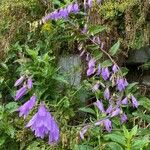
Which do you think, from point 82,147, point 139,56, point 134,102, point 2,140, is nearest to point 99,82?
point 134,102

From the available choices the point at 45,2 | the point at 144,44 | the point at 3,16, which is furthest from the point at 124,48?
the point at 3,16

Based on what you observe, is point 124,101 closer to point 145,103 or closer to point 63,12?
point 145,103

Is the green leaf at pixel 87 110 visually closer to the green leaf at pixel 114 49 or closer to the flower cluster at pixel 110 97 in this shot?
the flower cluster at pixel 110 97

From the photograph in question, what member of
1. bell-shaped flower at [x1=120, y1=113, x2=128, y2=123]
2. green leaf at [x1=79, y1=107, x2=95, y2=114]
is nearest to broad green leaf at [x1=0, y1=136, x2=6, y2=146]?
green leaf at [x1=79, y1=107, x2=95, y2=114]

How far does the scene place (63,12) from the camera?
3043 mm

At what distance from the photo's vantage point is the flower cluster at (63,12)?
9.94ft

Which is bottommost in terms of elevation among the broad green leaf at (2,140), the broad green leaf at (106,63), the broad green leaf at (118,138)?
the broad green leaf at (2,140)

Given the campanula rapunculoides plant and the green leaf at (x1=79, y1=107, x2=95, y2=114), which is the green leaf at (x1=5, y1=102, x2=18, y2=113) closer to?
the campanula rapunculoides plant

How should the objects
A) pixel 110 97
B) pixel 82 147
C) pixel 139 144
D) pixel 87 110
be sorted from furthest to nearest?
pixel 110 97
pixel 87 110
pixel 82 147
pixel 139 144

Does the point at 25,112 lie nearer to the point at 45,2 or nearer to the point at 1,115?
the point at 1,115

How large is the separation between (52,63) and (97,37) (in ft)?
1.21

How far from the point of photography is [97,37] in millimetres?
2920

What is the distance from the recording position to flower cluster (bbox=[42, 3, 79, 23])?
9.94ft

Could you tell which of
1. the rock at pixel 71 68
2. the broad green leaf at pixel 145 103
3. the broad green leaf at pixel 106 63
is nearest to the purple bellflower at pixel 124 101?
the broad green leaf at pixel 145 103
